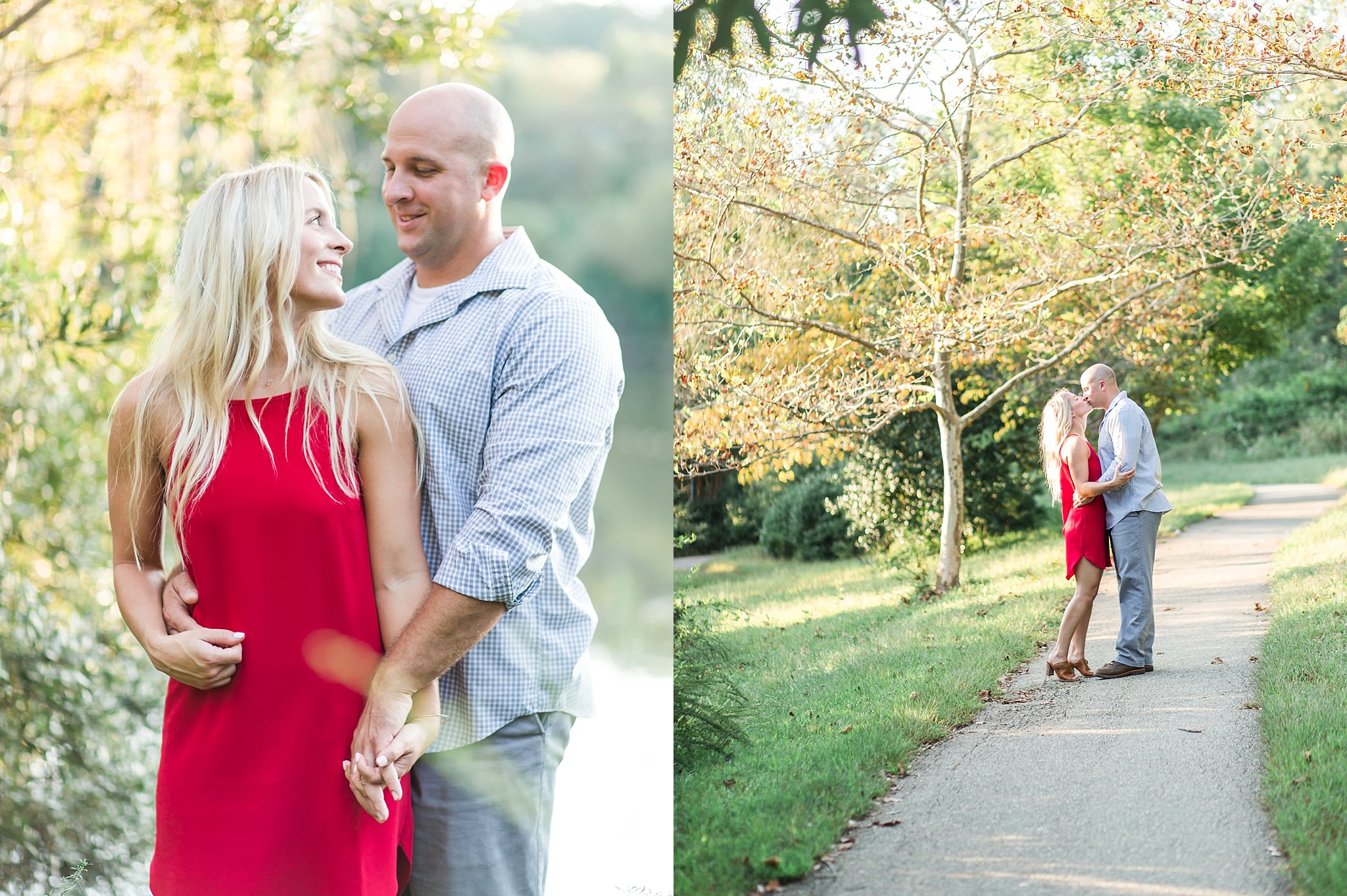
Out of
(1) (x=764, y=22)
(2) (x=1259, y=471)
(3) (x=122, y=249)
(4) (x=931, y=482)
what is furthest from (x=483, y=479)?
(3) (x=122, y=249)

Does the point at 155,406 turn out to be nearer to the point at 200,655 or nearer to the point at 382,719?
the point at 200,655

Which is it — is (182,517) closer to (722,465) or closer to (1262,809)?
(722,465)

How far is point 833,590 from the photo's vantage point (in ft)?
7.61

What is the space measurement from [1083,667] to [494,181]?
4.66ft

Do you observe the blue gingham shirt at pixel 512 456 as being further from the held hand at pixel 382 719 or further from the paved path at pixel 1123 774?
the paved path at pixel 1123 774

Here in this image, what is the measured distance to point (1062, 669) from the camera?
202cm

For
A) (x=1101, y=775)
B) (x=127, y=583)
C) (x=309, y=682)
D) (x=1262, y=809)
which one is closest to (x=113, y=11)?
(x=127, y=583)

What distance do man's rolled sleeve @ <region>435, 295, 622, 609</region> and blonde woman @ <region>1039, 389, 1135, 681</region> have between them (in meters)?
0.92

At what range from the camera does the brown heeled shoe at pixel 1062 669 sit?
201 centimetres

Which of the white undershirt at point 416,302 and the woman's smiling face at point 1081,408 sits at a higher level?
the white undershirt at point 416,302

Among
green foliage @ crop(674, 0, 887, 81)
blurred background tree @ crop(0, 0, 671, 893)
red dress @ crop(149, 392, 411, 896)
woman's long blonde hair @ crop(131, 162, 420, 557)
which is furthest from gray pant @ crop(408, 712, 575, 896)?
blurred background tree @ crop(0, 0, 671, 893)

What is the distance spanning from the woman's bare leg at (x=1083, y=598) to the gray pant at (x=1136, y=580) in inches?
1.7

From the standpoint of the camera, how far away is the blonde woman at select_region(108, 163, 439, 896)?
1531mm

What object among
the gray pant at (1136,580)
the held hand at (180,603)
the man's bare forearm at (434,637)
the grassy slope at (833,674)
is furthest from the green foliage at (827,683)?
the held hand at (180,603)
